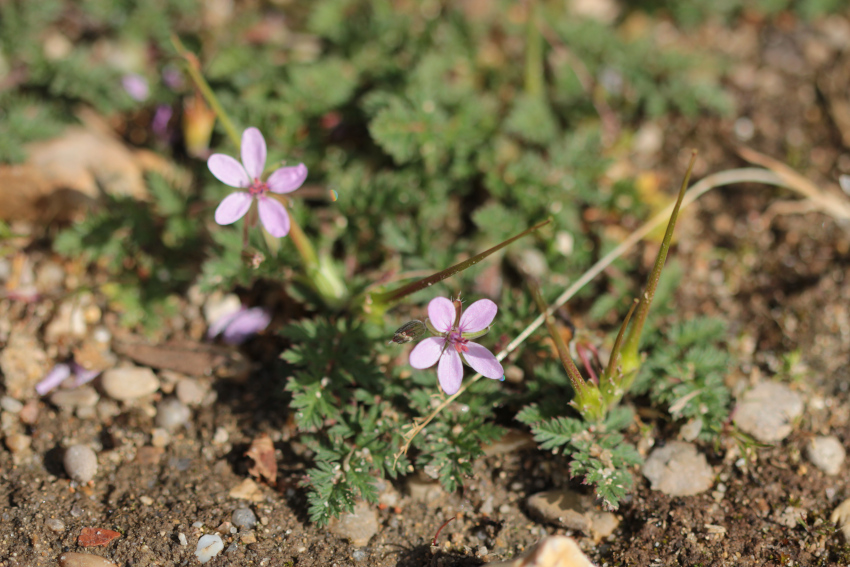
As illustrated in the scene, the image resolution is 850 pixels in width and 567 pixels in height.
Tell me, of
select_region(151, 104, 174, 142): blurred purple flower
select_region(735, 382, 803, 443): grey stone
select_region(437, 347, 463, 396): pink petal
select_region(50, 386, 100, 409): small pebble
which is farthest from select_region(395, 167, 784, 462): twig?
select_region(151, 104, 174, 142): blurred purple flower

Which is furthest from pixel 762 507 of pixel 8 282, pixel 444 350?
pixel 8 282

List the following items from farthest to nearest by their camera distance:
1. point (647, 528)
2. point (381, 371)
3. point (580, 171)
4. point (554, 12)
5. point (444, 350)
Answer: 1. point (554, 12)
2. point (580, 171)
3. point (381, 371)
4. point (647, 528)
5. point (444, 350)

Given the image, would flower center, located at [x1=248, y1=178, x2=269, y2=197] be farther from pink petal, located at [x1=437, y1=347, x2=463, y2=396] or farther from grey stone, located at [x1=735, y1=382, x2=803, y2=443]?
grey stone, located at [x1=735, y1=382, x2=803, y2=443]

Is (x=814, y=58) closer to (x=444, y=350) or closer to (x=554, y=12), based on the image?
(x=554, y=12)

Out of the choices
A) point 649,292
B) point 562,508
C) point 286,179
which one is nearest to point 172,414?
point 286,179

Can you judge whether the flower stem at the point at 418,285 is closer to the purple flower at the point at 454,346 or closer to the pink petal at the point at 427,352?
the purple flower at the point at 454,346

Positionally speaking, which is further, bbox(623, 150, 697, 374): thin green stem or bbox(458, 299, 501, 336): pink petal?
bbox(458, 299, 501, 336): pink petal
